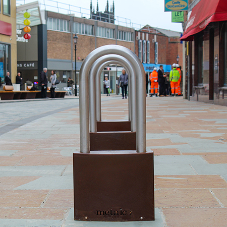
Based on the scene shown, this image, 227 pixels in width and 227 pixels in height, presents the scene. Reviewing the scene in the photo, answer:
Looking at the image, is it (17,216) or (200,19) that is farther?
(200,19)

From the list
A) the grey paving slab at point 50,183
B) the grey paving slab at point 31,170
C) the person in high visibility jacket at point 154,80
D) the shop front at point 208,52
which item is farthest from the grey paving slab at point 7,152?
the person in high visibility jacket at point 154,80

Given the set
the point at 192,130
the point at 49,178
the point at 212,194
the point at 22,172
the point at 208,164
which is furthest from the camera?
the point at 192,130

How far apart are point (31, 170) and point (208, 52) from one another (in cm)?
1309

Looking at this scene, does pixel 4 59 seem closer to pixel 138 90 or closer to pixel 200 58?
pixel 200 58

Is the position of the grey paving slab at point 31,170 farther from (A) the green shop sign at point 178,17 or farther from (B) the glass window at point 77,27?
(B) the glass window at point 77,27

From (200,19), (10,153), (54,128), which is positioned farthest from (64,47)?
(10,153)

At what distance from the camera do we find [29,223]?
2555mm

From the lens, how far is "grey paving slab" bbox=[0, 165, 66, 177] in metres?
3.98

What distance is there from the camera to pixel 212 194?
125 inches

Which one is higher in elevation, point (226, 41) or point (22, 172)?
→ point (226, 41)

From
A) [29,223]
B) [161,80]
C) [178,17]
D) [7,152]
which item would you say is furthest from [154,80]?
[29,223]

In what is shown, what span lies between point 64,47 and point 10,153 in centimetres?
4288

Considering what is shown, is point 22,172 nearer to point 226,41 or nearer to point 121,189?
point 121,189

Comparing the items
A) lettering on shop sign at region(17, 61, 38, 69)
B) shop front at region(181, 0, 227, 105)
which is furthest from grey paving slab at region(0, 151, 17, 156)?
lettering on shop sign at region(17, 61, 38, 69)
